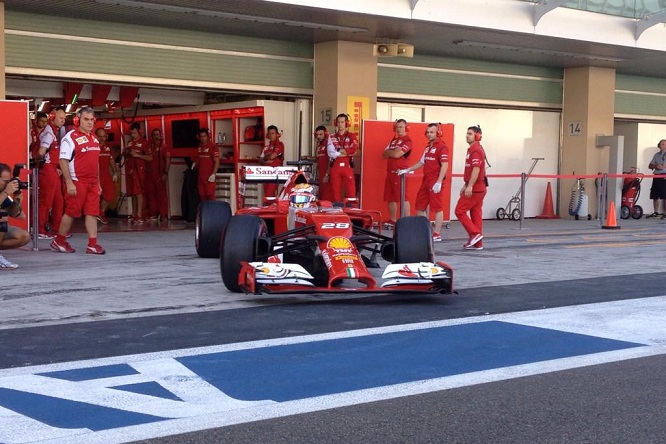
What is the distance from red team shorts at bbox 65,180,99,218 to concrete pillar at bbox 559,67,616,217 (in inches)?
542

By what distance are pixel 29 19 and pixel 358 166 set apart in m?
6.21

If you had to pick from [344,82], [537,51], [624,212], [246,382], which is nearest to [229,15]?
[344,82]

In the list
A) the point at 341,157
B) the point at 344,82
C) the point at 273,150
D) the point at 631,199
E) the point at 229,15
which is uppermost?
the point at 229,15

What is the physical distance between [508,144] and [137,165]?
322 inches

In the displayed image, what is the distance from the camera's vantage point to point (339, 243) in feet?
29.5

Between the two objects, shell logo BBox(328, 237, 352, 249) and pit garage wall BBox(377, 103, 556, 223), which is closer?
shell logo BBox(328, 237, 352, 249)

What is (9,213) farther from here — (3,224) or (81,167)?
(81,167)

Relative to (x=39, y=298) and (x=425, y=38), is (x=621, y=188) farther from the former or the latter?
(x=39, y=298)

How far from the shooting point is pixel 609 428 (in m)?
5.04

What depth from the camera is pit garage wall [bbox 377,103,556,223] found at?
72.6 ft

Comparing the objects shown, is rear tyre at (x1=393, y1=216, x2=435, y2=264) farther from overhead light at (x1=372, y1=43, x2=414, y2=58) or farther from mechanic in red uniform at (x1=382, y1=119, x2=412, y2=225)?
overhead light at (x1=372, y1=43, x2=414, y2=58)

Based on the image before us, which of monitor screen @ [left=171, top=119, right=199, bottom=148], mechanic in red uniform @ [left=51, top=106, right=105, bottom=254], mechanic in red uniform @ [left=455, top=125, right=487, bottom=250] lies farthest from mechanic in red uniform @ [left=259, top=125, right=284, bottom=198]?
mechanic in red uniform @ [left=51, top=106, right=105, bottom=254]

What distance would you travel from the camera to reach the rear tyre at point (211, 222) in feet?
39.9

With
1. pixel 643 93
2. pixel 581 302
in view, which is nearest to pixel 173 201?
pixel 643 93
